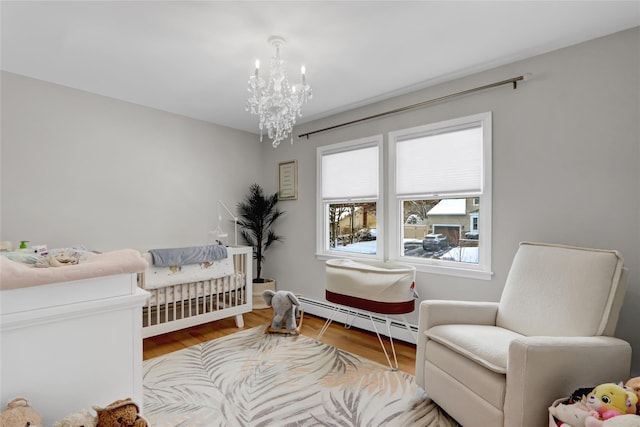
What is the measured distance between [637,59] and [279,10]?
216cm

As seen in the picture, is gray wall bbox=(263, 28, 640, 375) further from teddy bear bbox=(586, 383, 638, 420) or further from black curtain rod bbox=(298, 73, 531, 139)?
teddy bear bbox=(586, 383, 638, 420)

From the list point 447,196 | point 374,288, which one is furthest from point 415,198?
point 374,288

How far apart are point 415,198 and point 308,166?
1.46 meters

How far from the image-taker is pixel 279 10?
69.8 inches

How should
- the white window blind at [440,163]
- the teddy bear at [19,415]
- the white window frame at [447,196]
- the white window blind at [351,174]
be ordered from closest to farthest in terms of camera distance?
the teddy bear at [19,415]
the white window frame at [447,196]
the white window blind at [440,163]
the white window blind at [351,174]

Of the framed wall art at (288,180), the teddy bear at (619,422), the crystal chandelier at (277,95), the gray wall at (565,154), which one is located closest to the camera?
the teddy bear at (619,422)

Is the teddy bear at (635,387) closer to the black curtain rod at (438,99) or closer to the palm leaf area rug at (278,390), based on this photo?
the palm leaf area rug at (278,390)

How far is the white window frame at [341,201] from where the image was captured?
312 cm

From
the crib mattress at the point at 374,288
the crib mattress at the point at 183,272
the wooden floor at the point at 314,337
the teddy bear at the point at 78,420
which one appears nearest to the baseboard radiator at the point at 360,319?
the wooden floor at the point at 314,337

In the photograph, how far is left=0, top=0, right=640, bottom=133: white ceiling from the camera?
176 cm

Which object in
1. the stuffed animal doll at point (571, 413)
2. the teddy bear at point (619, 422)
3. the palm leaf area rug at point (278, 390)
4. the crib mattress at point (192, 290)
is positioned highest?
the crib mattress at point (192, 290)

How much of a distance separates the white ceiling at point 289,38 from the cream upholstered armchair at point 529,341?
4.52ft

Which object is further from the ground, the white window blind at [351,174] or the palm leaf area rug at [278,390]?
the white window blind at [351,174]

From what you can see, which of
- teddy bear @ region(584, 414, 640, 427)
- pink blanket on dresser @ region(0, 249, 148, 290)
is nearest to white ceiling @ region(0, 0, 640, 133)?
pink blanket on dresser @ region(0, 249, 148, 290)
